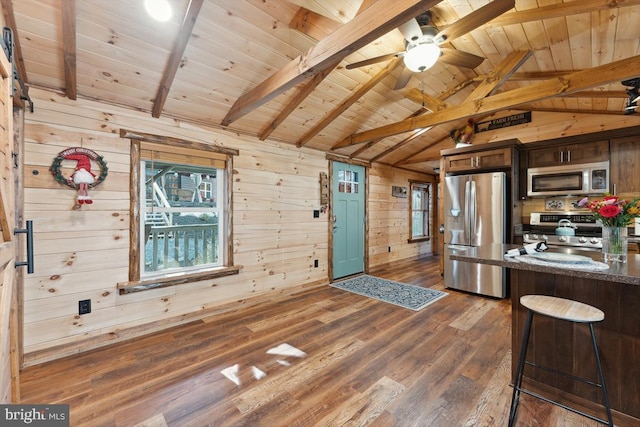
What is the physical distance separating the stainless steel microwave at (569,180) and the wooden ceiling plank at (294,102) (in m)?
3.36

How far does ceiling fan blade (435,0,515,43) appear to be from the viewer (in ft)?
5.34

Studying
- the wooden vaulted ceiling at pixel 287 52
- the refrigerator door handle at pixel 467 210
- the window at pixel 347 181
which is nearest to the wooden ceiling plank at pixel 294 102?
the wooden vaulted ceiling at pixel 287 52

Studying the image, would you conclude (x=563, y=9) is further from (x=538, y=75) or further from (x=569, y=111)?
(x=569, y=111)

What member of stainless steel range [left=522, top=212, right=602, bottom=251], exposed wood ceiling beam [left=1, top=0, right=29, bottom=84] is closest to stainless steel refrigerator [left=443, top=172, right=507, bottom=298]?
stainless steel range [left=522, top=212, right=602, bottom=251]

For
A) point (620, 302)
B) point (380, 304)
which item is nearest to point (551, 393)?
point (620, 302)

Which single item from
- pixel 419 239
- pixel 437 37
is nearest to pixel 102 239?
pixel 437 37

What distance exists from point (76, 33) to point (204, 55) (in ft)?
2.80

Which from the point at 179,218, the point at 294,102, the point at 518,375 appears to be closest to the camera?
the point at 518,375

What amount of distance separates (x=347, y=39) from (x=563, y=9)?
153cm

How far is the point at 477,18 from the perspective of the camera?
5.76 ft

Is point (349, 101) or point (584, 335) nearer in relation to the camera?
point (584, 335)

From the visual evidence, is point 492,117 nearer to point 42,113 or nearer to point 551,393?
point 551,393

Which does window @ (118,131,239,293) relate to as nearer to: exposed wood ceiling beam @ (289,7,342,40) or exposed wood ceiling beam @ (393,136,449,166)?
exposed wood ceiling beam @ (289,7,342,40)

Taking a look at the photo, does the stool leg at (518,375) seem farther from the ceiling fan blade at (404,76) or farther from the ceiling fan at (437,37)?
the ceiling fan blade at (404,76)
